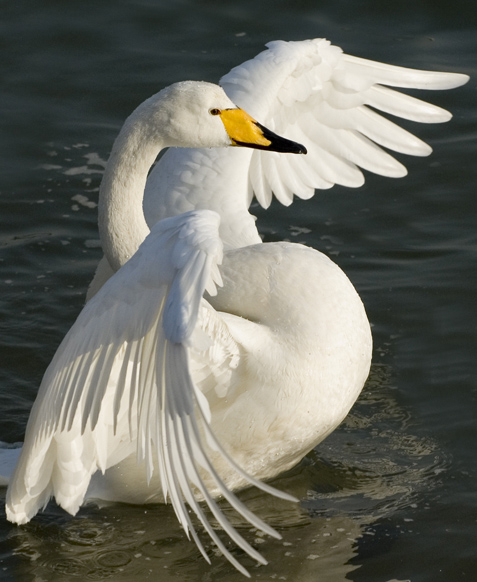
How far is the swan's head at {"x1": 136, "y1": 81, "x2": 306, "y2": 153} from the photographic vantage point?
5125mm

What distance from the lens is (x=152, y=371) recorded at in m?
4.45

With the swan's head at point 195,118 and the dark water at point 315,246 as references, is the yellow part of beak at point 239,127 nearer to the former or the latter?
the swan's head at point 195,118

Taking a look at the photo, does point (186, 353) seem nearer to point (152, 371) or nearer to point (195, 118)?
point (152, 371)

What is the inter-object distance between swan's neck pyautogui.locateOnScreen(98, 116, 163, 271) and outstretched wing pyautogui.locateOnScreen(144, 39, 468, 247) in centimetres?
117

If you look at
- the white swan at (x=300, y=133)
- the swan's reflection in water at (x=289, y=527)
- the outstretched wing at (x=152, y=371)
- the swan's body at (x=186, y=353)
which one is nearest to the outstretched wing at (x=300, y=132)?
the white swan at (x=300, y=133)

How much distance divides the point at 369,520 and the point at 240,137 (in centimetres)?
194

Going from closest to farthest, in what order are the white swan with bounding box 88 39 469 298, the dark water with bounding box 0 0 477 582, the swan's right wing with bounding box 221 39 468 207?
A: 1. the dark water with bounding box 0 0 477 582
2. the white swan with bounding box 88 39 469 298
3. the swan's right wing with bounding box 221 39 468 207

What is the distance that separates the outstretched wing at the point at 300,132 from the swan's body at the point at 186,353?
0.13 metres

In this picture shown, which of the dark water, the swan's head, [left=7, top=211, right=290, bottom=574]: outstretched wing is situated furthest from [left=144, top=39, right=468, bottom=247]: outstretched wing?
[left=7, top=211, right=290, bottom=574]: outstretched wing

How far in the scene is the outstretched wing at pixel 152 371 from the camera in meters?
3.89

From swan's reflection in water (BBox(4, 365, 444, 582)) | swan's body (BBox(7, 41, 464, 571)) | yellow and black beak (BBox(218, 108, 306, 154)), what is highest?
yellow and black beak (BBox(218, 108, 306, 154))

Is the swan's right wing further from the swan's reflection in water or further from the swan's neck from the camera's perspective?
the swan's reflection in water

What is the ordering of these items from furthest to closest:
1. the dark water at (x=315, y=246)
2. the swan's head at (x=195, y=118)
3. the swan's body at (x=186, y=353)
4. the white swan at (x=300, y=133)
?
the white swan at (x=300, y=133), the dark water at (x=315, y=246), the swan's head at (x=195, y=118), the swan's body at (x=186, y=353)

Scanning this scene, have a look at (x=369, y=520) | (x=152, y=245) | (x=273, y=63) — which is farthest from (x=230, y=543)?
(x=273, y=63)
